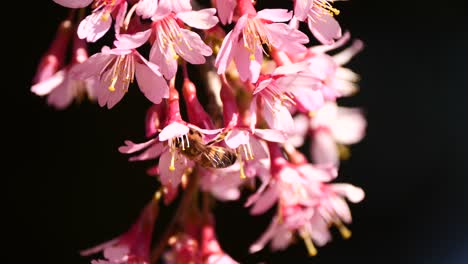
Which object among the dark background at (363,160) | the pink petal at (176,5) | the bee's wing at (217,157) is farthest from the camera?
the dark background at (363,160)

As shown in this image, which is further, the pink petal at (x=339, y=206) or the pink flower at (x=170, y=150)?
the pink petal at (x=339, y=206)

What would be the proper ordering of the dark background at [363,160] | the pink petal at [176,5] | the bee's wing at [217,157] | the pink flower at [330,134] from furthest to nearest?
the dark background at [363,160], the pink flower at [330,134], the bee's wing at [217,157], the pink petal at [176,5]

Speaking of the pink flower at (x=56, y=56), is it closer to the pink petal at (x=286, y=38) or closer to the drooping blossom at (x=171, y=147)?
the drooping blossom at (x=171, y=147)

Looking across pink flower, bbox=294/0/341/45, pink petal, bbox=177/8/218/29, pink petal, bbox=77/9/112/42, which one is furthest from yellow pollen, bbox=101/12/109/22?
pink flower, bbox=294/0/341/45

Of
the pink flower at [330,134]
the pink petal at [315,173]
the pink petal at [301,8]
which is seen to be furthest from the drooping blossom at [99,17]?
the pink flower at [330,134]

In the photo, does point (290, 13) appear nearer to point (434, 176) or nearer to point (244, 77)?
point (244, 77)

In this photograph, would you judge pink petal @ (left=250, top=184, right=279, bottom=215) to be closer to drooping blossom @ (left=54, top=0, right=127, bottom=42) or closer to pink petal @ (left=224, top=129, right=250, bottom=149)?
pink petal @ (left=224, top=129, right=250, bottom=149)
